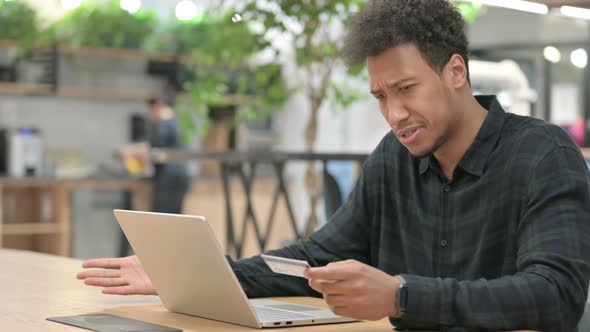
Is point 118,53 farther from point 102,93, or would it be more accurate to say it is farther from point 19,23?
point 19,23

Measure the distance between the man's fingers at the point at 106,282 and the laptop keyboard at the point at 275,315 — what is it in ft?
0.97

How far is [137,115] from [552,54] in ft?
12.9

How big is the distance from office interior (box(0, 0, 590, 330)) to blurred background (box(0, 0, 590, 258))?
0.01 m

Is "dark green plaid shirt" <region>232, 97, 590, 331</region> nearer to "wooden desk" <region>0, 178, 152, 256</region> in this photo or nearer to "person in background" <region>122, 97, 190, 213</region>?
"person in background" <region>122, 97, 190, 213</region>

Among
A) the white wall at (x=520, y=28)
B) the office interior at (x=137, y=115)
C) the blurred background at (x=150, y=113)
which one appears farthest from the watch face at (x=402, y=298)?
the white wall at (x=520, y=28)

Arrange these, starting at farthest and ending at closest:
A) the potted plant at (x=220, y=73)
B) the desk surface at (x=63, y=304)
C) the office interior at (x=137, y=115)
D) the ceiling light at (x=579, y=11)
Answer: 1. the office interior at (x=137, y=115)
2. the potted plant at (x=220, y=73)
3. the ceiling light at (x=579, y=11)
4. the desk surface at (x=63, y=304)

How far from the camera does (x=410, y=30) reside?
5.03 feet

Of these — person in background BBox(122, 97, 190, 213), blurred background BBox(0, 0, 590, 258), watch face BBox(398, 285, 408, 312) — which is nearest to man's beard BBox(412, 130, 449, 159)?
watch face BBox(398, 285, 408, 312)

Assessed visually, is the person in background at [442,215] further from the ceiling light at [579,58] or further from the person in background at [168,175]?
the ceiling light at [579,58]

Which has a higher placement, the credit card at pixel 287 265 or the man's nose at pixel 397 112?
the man's nose at pixel 397 112

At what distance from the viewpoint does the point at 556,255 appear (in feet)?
4.34

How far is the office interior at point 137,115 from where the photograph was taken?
6969mm

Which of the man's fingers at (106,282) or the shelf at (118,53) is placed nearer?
the man's fingers at (106,282)

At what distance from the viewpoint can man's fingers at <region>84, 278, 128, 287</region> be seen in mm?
1685
